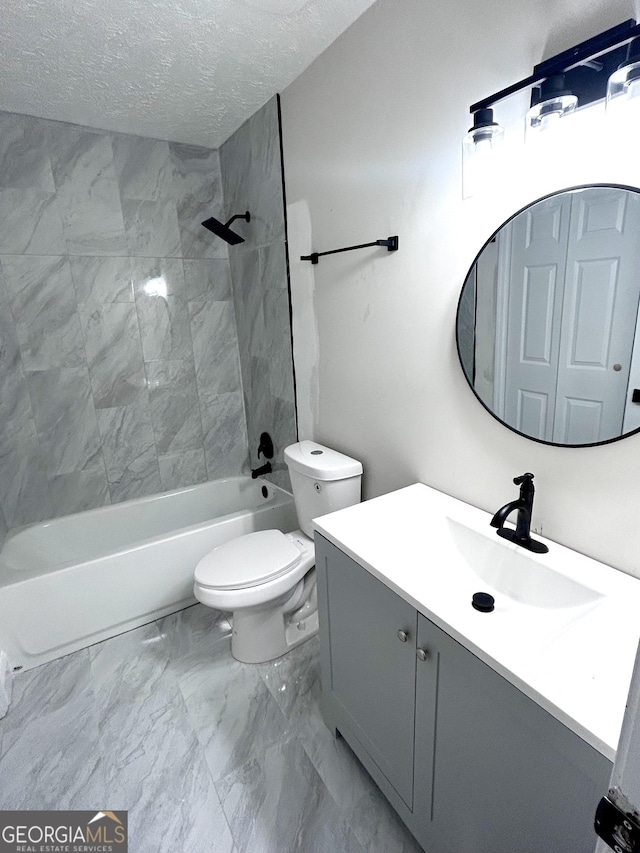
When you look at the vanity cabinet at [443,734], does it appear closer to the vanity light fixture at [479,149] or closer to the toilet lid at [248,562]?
the toilet lid at [248,562]

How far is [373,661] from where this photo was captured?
1216 mm

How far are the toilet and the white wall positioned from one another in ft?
0.54

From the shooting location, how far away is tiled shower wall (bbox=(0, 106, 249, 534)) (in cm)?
226

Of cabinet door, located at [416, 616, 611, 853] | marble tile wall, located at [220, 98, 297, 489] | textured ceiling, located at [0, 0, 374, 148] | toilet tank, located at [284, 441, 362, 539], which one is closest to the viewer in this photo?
cabinet door, located at [416, 616, 611, 853]

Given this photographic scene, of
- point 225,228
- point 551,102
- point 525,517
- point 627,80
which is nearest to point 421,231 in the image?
point 551,102

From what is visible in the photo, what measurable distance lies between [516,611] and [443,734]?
13.3 inches

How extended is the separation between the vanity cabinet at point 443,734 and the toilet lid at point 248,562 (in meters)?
0.39

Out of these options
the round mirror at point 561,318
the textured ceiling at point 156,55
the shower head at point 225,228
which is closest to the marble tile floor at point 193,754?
the round mirror at point 561,318

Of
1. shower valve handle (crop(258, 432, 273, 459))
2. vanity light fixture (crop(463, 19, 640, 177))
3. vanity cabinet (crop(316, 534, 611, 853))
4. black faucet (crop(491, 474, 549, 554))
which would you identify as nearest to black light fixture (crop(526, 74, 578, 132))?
vanity light fixture (crop(463, 19, 640, 177))

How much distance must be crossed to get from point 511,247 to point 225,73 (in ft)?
4.93

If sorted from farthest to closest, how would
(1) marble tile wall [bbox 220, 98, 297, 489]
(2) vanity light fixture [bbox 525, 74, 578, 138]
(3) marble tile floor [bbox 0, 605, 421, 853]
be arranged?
(1) marble tile wall [bbox 220, 98, 297, 489], (3) marble tile floor [bbox 0, 605, 421, 853], (2) vanity light fixture [bbox 525, 74, 578, 138]

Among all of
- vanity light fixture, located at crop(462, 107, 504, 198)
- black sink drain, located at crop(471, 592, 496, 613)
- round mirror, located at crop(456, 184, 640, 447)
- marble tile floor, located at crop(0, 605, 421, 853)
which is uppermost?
vanity light fixture, located at crop(462, 107, 504, 198)

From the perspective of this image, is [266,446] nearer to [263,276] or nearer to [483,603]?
[263,276]

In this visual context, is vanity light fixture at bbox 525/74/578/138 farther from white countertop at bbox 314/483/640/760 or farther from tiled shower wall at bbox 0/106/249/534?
tiled shower wall at bbox 0/106/249/534
